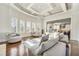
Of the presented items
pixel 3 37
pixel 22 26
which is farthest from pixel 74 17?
pixel 3 37

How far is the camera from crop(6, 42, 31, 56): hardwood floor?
56.2 inches

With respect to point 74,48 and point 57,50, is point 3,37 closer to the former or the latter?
point 57,50

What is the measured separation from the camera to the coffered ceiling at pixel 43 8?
1.46m

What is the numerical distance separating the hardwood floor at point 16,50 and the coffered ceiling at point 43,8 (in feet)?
1.63

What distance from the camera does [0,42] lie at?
1.43 meters

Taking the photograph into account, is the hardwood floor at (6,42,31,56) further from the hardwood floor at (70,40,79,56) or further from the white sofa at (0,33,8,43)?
the hardwood floor at (70,40,79,56)

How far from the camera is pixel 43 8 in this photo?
1.47 metres

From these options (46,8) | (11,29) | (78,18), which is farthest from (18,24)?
(78,18)

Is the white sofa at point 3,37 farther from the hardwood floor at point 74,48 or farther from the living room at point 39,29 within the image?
the hardwood floor at point 74,48

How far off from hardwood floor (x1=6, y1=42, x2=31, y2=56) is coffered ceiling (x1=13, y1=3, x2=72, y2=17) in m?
0.50

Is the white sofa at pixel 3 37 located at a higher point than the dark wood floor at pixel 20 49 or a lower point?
higher

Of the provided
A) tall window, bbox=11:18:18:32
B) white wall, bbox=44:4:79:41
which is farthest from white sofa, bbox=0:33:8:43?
white wall, bbox=44:4:79:41

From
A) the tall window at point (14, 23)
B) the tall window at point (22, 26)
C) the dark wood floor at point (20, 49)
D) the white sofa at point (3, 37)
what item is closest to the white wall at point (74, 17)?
the dark wood floor at point (20, 49)

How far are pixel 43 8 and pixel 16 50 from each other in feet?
2.37
